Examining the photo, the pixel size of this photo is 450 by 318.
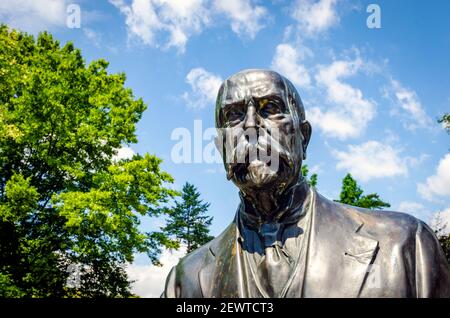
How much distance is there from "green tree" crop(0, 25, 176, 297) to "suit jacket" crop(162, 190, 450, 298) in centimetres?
1317

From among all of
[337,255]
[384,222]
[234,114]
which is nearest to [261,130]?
[234,114]

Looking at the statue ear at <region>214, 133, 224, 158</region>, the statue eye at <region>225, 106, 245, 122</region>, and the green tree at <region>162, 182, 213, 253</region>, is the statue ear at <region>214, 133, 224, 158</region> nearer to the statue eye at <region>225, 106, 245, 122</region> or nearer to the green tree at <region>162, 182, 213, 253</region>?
the statue eye at <region>225, 106, 245, 122</region>

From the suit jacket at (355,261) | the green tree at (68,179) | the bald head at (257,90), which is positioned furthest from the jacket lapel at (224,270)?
the green tree at (68,179)

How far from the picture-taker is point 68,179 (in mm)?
17672

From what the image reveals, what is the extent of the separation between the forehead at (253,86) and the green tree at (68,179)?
13.3 m

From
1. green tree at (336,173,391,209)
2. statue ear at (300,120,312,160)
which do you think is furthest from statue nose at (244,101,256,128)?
green tree at (336,173,391,209)

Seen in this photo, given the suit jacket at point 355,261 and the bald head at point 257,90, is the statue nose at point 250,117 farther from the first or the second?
the suit jacket at point 355,261

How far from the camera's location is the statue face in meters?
2.53

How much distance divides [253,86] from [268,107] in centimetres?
15

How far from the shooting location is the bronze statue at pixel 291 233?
2422 millimetres

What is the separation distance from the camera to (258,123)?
2609 mm

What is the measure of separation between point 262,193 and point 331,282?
60 centimetres
